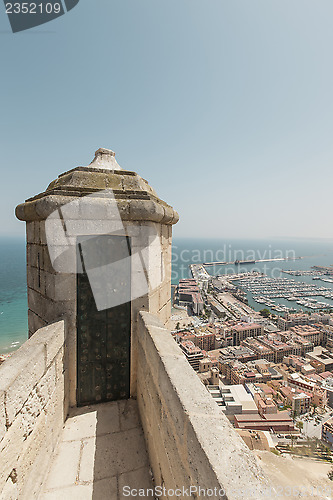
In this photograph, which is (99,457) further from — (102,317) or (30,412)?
(102,317)

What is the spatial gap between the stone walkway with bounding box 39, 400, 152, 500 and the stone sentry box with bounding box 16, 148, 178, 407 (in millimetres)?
290

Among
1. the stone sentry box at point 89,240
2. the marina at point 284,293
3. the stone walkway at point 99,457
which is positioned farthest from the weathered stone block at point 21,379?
the marina at point 284,293

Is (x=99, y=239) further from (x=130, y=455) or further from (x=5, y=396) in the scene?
(x=130, y=455)

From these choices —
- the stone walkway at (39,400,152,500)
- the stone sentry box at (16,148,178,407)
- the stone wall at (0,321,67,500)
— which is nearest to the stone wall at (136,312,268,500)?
the stone walkway at (39,400,152,500)

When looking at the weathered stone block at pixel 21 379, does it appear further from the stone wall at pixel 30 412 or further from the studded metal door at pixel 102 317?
the studded metal door at pixel 102 317

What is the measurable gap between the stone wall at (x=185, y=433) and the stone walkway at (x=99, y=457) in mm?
162

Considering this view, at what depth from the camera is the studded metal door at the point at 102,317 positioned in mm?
2633

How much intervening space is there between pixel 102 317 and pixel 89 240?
90cm

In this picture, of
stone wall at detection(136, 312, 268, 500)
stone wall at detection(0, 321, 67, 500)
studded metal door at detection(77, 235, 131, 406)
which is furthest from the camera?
studded metal door at detection(77, 235, 131, 406)

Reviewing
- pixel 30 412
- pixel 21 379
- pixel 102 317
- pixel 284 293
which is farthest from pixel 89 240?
pixel 284 293

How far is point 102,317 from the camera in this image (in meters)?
2.70

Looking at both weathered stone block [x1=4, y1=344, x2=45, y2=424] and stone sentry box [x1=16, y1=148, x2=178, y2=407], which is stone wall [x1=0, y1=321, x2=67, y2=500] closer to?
weathered stone block [x1=4, y1=344, x2=45, y2=424]

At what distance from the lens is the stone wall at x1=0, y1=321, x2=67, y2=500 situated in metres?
1.46

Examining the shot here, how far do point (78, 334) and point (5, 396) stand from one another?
1.23 meters
